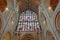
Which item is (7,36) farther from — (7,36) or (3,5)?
(3,5)

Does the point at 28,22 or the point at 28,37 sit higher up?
the point at 28,22

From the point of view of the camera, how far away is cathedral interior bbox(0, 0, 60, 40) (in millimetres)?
18672

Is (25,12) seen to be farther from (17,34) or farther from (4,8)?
(4,8)

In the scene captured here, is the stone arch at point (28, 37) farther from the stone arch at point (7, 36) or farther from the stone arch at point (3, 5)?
the stone arch at point (3, 5)

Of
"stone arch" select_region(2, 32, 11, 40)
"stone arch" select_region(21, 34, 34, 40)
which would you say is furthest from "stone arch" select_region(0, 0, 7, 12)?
"stone arch" select_region(21, 34, 34, 40)

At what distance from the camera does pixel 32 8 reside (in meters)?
26.8

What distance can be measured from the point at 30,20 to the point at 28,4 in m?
2.79

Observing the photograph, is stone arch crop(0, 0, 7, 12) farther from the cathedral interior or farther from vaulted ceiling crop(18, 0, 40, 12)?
vaulted ceiling crop(18, 0, 40, 12)

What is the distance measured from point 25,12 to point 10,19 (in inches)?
245

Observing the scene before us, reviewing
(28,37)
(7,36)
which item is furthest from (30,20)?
(7,36)

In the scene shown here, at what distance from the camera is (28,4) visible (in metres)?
26.4

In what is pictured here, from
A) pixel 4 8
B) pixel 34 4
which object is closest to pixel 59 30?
pixel 4 8

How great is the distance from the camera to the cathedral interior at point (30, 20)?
18672 millimetres

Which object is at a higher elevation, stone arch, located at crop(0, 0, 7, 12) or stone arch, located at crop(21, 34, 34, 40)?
stone arch, located at crop(0, 0, 7, 12)
